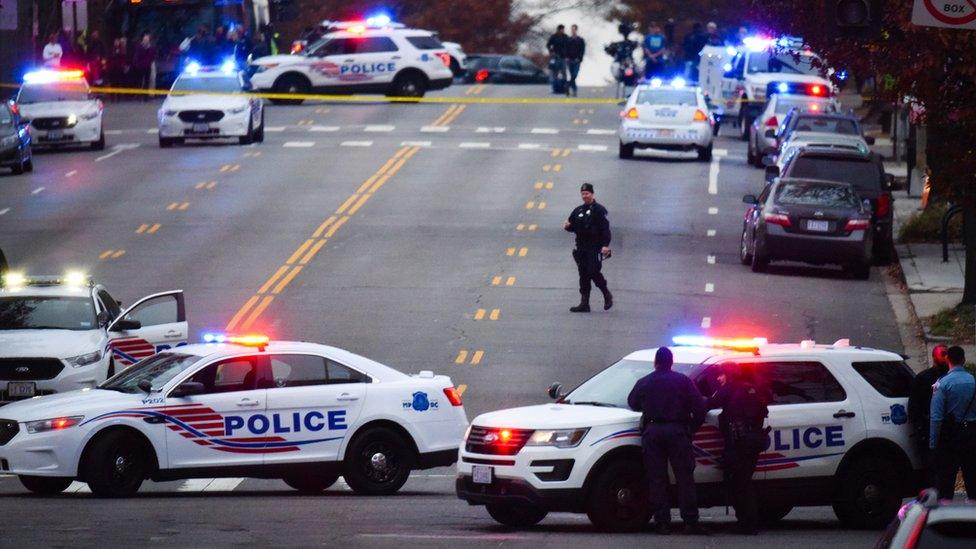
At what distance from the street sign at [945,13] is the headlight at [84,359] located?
10473 millimetres

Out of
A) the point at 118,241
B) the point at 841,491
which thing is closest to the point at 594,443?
the point at 841,491

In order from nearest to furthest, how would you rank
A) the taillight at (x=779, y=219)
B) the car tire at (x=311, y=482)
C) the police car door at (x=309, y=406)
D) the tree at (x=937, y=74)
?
the police car door at (x=309, y=406) → the car tire at (x=311, y=482) → the tree at (x=937, y=74) → the taillight at (x=779, y=219)

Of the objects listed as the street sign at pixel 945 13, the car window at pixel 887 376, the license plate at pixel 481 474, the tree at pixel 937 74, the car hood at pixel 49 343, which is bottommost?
the car hood at pixel 49 343

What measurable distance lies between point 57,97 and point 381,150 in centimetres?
747

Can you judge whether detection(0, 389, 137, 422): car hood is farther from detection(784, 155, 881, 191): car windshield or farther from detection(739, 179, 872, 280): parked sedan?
detection(784, 155, 881, 191): car windshield

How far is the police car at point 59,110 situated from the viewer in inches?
1857

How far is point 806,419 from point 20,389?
970cm

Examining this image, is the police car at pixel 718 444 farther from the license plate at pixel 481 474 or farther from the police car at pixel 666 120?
the police car at pixel 666 120

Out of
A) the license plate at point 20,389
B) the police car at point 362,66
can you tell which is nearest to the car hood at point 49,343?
the license plate at point 20,389

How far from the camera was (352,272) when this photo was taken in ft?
106

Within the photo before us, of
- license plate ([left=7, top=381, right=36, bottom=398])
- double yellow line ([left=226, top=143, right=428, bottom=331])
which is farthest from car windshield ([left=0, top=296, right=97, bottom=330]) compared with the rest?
double yellow line ([left=226, top=143, right=428, bottom=331])

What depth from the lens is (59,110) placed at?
47.2 m

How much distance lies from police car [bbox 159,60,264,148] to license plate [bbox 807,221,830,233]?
18781 mm

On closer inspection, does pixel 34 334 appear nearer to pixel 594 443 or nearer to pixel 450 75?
pixel 594 443
